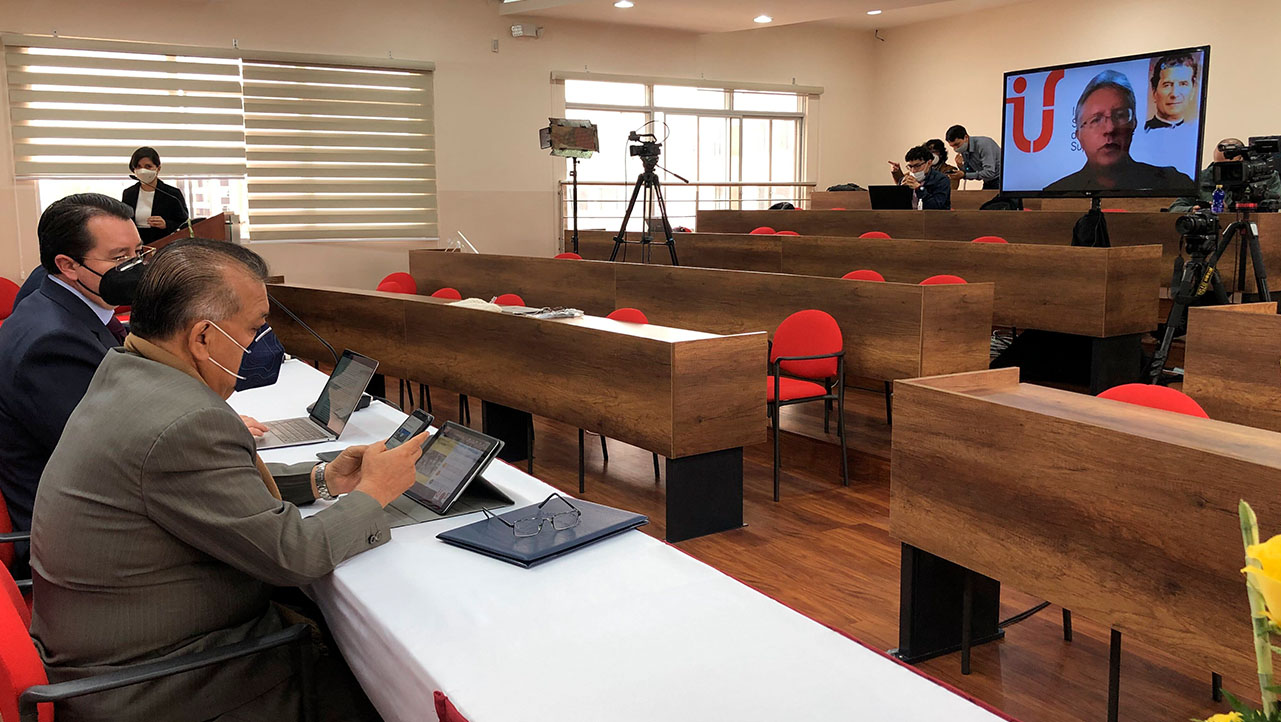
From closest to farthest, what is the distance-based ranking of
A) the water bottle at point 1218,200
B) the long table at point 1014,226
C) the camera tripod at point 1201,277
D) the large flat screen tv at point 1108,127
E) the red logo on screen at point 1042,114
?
the camera tripod at point 1201,277, the long table at point 1014,226, the large flat screen tv at point 1108,127, the water bottle at point 1218,200, the red logo on screen at point 1042,114

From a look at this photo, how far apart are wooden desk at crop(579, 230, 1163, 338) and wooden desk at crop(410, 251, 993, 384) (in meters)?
0.88

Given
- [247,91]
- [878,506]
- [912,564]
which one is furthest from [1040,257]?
[247,91]

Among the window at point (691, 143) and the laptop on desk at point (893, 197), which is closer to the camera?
the laptop on desk at point (893, 197)

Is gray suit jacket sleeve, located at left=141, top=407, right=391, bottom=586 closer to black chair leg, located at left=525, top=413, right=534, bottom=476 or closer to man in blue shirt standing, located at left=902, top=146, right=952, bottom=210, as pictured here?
black chair leg, located at left=525, top=413, right=534, bottom=476

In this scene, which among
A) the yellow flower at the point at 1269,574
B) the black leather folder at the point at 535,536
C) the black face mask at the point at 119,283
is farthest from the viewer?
the black face mask at the point at 119,283

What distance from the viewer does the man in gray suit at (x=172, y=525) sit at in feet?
4.74

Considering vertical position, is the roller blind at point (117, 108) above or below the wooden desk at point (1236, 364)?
above

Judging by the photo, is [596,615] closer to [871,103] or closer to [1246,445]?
[1246,445]

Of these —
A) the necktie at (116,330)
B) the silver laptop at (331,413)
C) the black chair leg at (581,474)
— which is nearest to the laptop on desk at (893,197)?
the black chair leg at (581,474)

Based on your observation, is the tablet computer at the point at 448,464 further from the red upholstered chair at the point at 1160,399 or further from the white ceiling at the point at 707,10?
the white ceiling at the point at 707,10

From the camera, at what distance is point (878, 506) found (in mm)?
3963

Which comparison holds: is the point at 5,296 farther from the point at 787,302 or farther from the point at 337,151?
the point at 787,302

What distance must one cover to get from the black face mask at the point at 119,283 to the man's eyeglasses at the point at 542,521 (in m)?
1.10

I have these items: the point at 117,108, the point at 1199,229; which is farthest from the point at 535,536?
the point at 117,108
